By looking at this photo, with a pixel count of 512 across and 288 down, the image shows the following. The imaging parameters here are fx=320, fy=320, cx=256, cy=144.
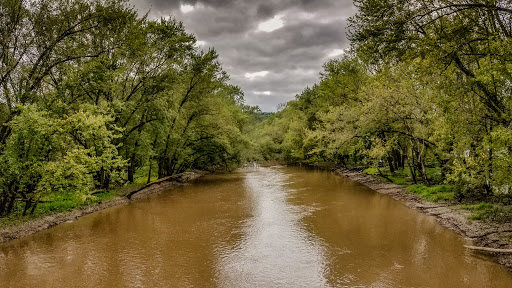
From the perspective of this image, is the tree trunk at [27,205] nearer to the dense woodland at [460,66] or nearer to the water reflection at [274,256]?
the water reflection at [274,256]

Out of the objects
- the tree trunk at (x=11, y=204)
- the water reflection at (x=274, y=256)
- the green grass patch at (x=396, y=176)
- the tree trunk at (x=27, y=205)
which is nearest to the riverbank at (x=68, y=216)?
the tree trunk at (x=27, y=205)

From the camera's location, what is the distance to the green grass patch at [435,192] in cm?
2029

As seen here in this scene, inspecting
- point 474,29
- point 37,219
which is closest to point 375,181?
point 474,29

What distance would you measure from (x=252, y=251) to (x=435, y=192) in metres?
15.1

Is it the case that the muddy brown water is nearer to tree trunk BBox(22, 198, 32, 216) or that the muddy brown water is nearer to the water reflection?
the water reflection

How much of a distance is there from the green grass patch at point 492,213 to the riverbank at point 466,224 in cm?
34

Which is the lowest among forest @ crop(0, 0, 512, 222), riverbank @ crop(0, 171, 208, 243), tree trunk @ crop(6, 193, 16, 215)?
riverbank @ crop(0, 171, 208, 243)

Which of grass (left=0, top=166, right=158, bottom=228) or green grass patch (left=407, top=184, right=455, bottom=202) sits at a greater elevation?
green grass patch (left=407, top=184, right=455, bottom=202)

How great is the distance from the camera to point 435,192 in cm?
2184

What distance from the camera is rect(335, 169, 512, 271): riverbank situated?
1228 centimetres

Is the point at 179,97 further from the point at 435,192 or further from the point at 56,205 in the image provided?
the point at 435,192

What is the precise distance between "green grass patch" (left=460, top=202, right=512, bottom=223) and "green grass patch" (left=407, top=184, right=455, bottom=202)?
341 cm

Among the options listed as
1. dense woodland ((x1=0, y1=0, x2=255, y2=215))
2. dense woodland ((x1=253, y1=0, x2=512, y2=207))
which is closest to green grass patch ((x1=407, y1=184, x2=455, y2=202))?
dense woodland ((x1=253, y1=0, x2=512, y2=207))

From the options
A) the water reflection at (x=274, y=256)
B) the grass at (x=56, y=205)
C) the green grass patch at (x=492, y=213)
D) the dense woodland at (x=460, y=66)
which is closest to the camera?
the water reflection at (x=274, y=256)
